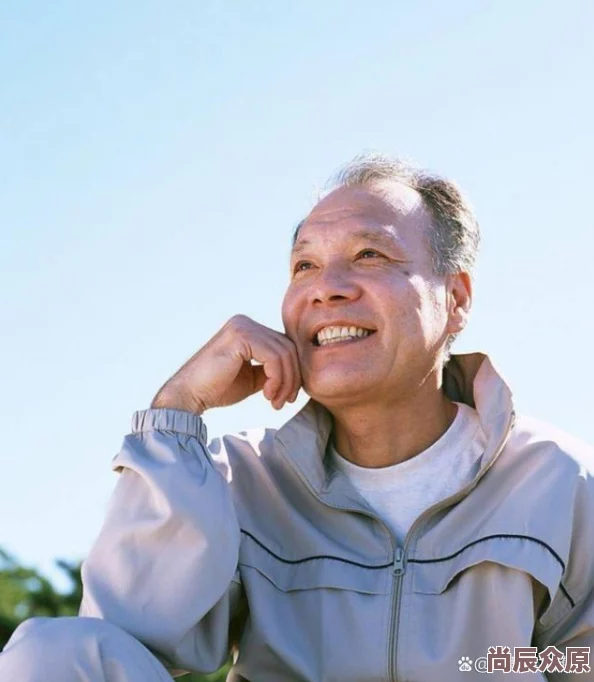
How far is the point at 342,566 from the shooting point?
3.47 metres

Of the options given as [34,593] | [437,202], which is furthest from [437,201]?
[34,593]

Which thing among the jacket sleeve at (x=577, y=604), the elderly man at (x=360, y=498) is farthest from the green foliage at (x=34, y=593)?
the jacket sleeve at (x=577, y=604)

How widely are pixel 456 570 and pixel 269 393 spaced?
76 cm

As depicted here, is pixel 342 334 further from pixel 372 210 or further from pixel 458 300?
pixel 458 300

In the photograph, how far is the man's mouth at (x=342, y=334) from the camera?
369cm

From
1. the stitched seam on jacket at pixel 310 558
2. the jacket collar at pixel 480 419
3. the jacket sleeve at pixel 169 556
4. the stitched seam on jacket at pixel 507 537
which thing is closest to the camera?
the jacket sleeve at pixel 169 556

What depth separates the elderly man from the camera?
3.28 m

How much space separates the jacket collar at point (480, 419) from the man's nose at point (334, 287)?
0.36 meters

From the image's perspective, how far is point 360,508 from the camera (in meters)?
3.53

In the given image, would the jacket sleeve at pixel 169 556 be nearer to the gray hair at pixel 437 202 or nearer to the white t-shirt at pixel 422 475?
the white t-shirt at pixel 422 475

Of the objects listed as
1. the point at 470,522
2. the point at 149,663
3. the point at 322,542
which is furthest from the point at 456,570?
the point at 149,663

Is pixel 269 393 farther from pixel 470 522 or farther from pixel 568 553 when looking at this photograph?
pixel 568 553

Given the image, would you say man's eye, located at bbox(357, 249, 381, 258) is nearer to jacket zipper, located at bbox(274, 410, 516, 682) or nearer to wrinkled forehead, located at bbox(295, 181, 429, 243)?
wrinkled forehead, located at bbox(295, 181, 429, 243)

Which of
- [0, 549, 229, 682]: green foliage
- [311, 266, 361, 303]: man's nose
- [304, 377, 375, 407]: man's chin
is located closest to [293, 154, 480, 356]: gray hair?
[311, 266, 361, 303]: man's nose
